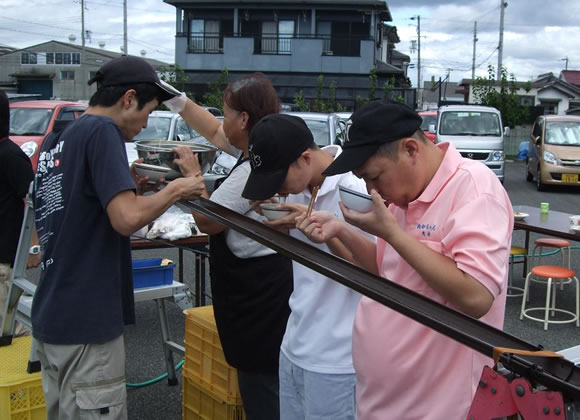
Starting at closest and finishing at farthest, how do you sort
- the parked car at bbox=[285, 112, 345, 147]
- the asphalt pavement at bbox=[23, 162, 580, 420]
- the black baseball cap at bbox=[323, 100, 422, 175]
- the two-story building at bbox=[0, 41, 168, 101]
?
the black baseball cap at bbox=[323, 100, 422, 175] < the asphalt pavement at bbox=[23, 162, 580, 420] < the parked car at bbox=[285, 112, 345, 147] < the two-story building at bbox=[0, 41, 168, 101]

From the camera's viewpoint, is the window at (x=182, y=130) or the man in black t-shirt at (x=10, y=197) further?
the window at (x=182, y=130)

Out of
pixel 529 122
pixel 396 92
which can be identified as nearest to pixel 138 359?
pixel 396 92

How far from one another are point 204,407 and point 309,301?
1396 millimetres

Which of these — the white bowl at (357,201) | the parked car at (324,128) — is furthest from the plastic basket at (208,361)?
the parked car at (324,128)

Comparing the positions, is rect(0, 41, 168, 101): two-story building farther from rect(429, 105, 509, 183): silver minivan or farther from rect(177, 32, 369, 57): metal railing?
rect(429, 105, 509, 183): silver minivan

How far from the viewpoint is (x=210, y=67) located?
3416 cm

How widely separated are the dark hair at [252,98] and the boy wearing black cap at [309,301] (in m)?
0.39

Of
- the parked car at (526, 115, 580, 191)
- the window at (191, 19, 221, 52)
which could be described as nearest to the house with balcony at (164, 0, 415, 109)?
the window at (191, 19, 221, 52)

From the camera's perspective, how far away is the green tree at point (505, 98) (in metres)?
27.2

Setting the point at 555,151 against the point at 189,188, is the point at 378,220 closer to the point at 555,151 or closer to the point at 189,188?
the point at 189,188

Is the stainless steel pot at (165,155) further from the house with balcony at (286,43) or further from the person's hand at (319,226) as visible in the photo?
the house with balcony at (286,43)

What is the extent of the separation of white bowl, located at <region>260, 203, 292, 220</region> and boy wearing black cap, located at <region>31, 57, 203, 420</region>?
27 cm

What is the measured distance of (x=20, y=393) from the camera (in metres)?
3.01

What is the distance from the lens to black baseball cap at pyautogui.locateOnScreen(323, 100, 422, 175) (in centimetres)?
167
